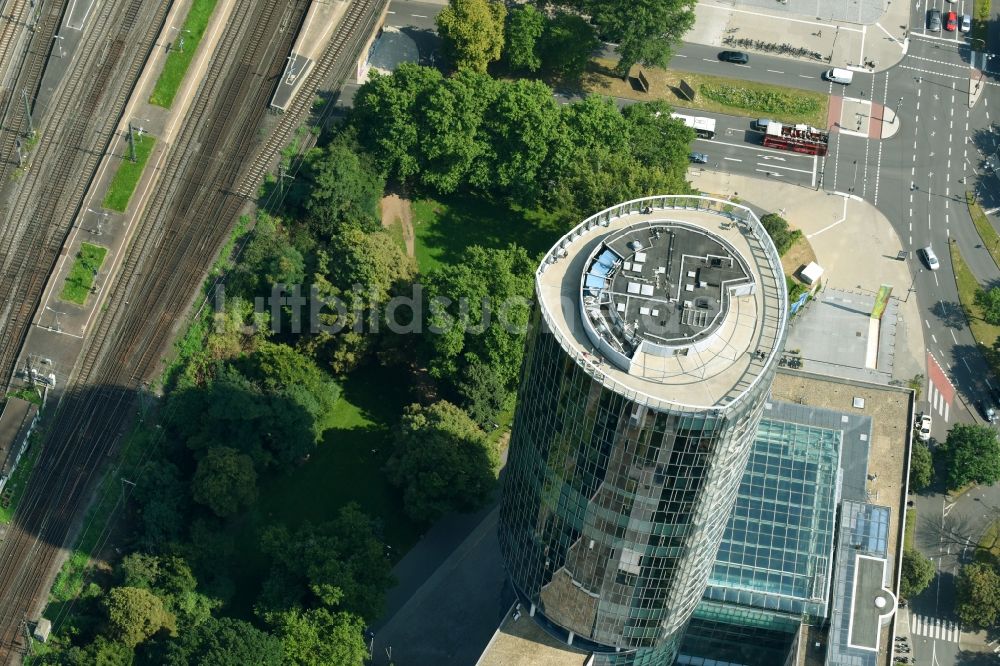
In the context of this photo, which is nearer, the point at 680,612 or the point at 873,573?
the point at 680,612

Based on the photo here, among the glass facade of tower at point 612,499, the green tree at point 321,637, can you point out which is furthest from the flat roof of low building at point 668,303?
the green tree at point 321,637

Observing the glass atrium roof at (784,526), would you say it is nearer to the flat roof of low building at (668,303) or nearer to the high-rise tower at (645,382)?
the high-rise tower at (645,382)

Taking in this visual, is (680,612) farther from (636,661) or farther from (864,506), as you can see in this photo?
(864,506)

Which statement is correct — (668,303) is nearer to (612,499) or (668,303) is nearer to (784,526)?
(612,499)

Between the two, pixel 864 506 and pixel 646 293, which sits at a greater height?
pixel 646 293

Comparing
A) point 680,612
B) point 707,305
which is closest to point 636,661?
point 680,612

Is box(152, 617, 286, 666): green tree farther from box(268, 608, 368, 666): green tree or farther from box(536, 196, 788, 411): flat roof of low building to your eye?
box(536, 196, 788, 411): flat roof of low building
